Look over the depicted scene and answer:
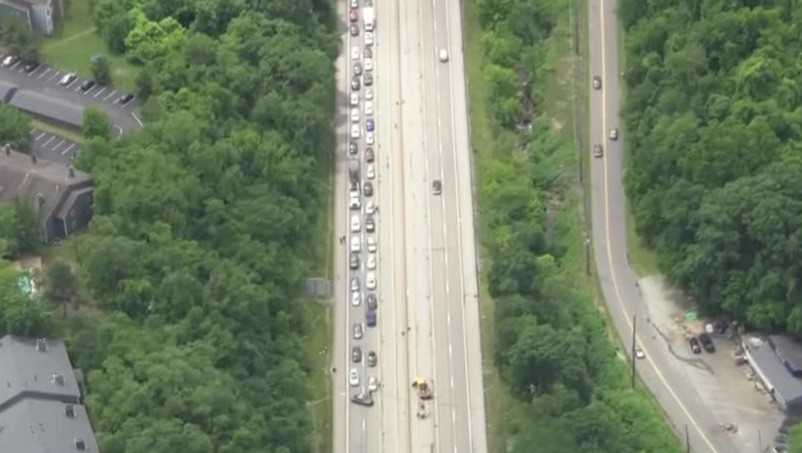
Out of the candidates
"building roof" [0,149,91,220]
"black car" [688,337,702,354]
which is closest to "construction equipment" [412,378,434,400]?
"black car" [688,337,702,354]

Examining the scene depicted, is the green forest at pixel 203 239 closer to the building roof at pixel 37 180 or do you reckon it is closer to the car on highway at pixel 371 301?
the building roof at pixel 37 180

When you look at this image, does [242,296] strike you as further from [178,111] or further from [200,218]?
[178,111]

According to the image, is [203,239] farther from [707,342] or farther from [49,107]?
[707,342]

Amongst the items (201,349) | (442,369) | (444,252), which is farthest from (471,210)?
(201,349)

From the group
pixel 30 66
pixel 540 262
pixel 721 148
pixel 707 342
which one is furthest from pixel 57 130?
pixel 707 342

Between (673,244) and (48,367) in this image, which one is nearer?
(48,367)

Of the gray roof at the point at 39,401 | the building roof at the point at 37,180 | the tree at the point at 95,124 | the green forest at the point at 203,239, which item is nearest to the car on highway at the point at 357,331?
the green forest at the point at 203,239
